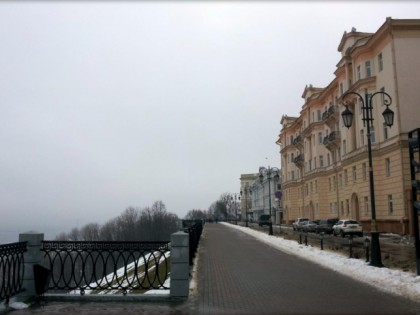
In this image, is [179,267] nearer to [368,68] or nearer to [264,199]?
[368,68]

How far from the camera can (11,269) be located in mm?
9711

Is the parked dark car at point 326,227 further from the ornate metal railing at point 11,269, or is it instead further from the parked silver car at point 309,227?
the ornate metal railing at point 11,269

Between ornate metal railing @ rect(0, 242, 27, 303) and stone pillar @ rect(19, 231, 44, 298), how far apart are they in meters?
0.13

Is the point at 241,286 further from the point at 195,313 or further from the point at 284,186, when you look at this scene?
the point at 284,186

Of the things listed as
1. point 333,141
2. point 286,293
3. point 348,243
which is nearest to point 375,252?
point 286,293

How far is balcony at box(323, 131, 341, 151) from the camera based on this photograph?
177ft

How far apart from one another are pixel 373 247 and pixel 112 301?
32.5 feet

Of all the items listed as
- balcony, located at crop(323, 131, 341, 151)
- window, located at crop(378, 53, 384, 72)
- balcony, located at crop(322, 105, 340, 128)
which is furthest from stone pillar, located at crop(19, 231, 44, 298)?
balcony, located at crop(322, 105, 340, 128)

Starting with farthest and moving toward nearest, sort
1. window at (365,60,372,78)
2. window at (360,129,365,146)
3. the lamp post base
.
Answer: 1. window at (360,129,365,146)
2. window at (365,60,372,78)
3. the lamp post base

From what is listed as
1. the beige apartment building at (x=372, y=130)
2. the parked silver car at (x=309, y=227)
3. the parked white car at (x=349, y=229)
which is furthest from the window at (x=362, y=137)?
the parked silver car at (x=309, y=227)

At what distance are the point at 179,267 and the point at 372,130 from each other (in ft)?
114

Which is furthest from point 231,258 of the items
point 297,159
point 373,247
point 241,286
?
point 297,159

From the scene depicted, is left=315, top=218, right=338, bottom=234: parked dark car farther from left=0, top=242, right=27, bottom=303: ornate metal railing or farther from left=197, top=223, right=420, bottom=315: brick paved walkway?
left=0, top=242, right=27, bottom=303: ornate metal railing

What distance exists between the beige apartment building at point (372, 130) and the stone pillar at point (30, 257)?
30337 mm
